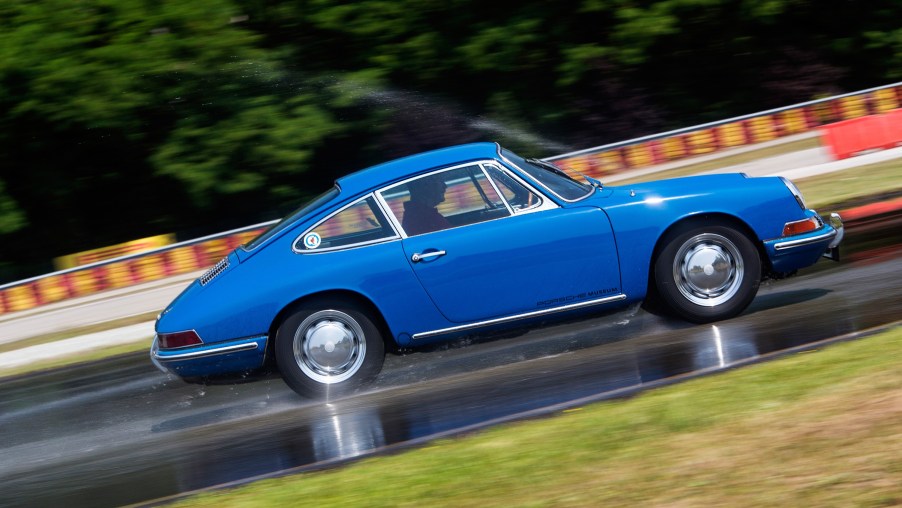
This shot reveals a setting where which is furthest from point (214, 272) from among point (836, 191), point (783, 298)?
point (836, 191)

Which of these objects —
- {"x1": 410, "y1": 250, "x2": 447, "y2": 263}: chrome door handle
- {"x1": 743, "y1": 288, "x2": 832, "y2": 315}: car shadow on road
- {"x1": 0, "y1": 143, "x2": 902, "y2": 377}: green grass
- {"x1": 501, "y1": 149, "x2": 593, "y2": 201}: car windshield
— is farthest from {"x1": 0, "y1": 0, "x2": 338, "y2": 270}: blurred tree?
{"x1": 743, "y1": 288, "x2": 832, "y2": 315}: car shadow on road

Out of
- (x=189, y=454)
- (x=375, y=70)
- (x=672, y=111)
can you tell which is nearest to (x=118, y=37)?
(x=375, y=70)

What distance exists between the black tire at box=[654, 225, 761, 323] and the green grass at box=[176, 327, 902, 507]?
3.96 feet

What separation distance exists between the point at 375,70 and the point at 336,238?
57.5ft

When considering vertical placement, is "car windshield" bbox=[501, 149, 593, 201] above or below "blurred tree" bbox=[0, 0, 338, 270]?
below

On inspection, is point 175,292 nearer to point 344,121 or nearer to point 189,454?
point 189,454

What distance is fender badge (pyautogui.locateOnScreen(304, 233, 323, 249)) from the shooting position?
6.92 meters

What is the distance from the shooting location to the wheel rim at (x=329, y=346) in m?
6.79

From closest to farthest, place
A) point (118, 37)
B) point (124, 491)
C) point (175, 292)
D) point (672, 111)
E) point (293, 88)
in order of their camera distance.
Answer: point (124, 491)
point (175, 292)
point (118, 37)
point (293, 88)
point (672, 111)

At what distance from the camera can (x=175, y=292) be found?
14.6 meters

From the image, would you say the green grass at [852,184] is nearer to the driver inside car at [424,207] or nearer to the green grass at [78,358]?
the driver inside car at [424,207]

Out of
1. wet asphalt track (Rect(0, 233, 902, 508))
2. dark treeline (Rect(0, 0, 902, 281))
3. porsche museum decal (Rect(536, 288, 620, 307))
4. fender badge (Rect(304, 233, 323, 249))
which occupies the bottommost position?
wet asphalt track (Rect(0, 233, 902, 508))

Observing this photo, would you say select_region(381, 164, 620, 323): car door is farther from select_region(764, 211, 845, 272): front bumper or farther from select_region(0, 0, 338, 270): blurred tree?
select_region(0, 0, 338, 270): blurred tree

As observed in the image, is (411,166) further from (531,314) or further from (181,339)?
(181,339)
